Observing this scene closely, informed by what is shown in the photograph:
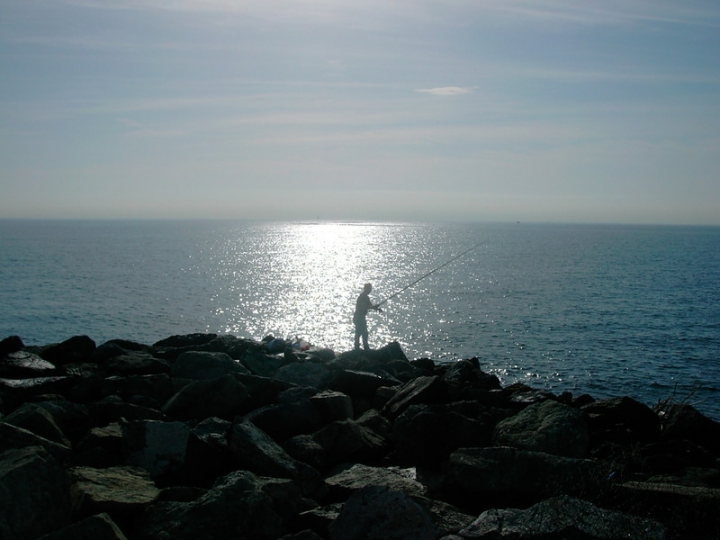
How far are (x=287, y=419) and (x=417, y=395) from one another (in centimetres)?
228

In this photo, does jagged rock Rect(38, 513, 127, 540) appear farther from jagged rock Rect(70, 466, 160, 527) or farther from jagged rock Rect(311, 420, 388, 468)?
jagged rock Rect(311, 420, 388, 468)

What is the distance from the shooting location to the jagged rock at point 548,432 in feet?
25.4

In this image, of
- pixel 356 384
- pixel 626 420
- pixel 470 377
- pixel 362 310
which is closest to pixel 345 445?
pixel 356 384

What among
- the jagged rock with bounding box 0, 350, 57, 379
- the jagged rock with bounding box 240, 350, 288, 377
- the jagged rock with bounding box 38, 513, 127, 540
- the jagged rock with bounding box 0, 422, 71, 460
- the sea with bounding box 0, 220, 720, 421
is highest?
the jagged rock with bounding box 0, 422, 71, 460

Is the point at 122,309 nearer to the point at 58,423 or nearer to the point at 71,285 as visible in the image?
the point at 71,285

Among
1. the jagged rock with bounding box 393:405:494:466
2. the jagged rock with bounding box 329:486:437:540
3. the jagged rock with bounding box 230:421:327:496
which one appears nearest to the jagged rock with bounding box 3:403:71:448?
the jagged rock with bounding box 230:421:327:496

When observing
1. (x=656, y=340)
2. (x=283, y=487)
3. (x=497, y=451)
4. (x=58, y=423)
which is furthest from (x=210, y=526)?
(x=656, y=340)

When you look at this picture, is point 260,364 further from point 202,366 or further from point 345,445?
point 345,445

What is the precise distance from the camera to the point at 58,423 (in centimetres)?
823

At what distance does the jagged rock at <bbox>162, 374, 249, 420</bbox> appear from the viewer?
928cm

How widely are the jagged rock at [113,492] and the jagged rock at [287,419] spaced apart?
2010 millimetres

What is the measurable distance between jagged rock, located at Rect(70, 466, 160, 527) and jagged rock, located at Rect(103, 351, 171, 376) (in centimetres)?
651

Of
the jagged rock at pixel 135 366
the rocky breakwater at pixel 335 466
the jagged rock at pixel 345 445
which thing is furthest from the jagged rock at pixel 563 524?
the jagged rock at pixel 135 366

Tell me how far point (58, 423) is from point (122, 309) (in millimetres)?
32387
